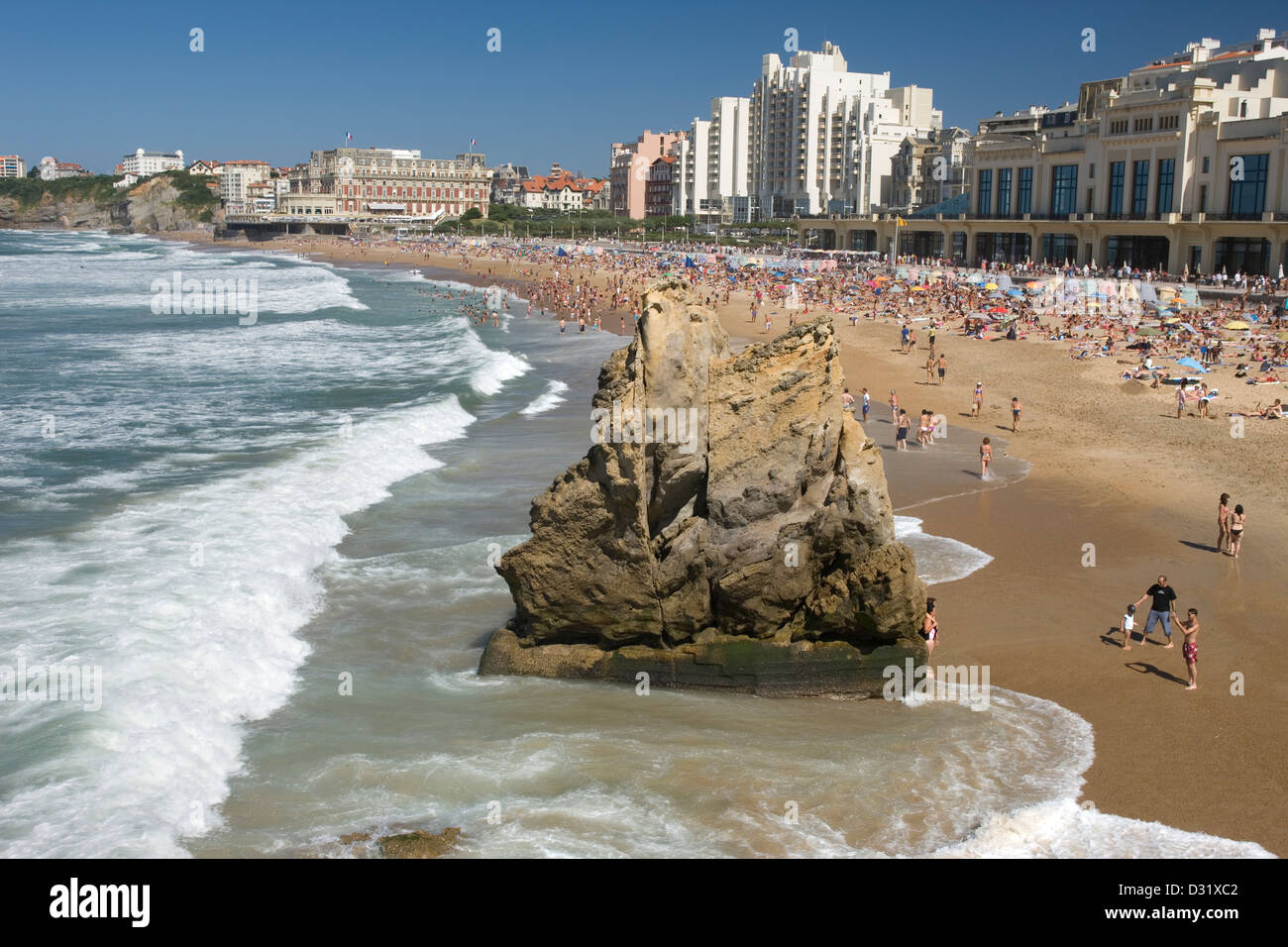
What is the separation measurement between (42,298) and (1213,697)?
71413mm

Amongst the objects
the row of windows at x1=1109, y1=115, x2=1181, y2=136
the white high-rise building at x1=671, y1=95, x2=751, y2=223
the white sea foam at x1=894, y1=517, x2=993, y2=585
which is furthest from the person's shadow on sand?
the white high-rise building at x1=671, y1=95, x2=751, y2=223

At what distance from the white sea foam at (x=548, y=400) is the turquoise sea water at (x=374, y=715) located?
5.01 metres

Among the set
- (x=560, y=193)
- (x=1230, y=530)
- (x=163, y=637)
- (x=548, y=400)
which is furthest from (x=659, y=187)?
(x=163, y=637)

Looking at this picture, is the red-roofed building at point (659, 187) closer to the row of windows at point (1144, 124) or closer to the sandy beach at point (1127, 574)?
the row of windows at point (1144, 124)

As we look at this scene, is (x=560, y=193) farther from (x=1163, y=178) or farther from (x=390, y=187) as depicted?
(x=1163, y=178)

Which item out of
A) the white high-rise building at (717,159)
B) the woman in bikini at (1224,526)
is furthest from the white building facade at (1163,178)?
the white high-rise building at (717,159)

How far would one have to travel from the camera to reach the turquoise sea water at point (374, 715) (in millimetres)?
8469

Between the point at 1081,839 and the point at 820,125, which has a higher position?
the point at 820,125

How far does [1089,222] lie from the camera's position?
60.8m

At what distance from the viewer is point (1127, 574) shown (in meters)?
14.6

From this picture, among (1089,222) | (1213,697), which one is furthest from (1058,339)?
(1213,697)

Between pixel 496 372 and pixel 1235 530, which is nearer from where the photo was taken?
pixel 1235 530

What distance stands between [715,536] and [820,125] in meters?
132

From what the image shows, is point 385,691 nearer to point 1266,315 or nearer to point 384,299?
point 1266,315
